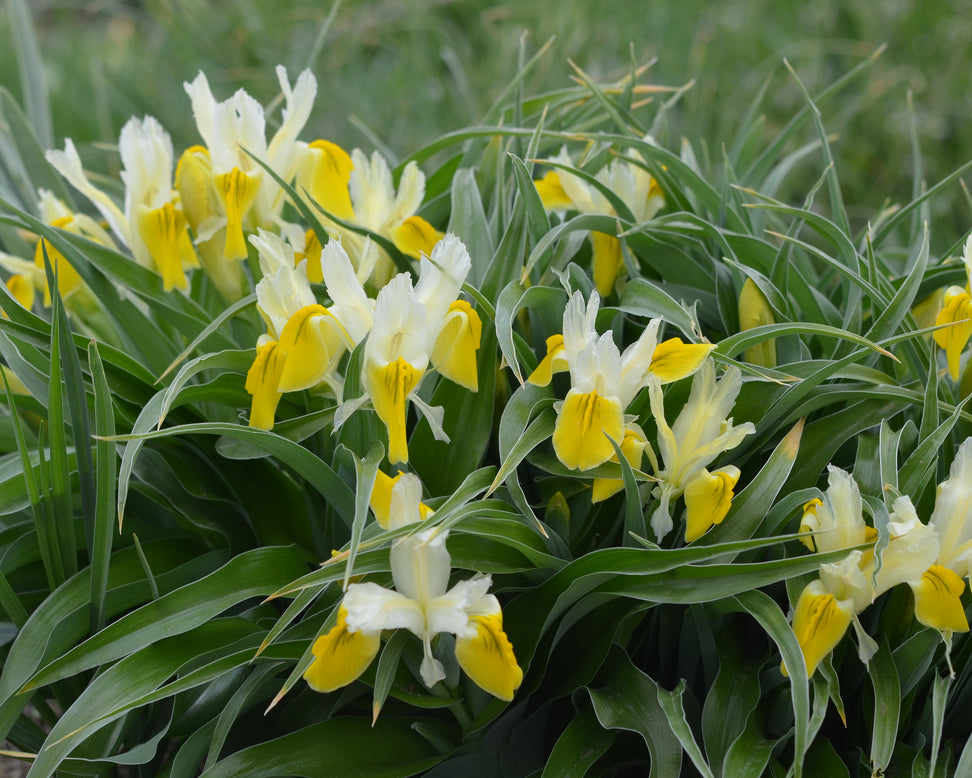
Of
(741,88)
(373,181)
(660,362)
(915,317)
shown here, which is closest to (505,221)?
(373,181)

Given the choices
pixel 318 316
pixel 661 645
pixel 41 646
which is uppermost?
pixel 318 316

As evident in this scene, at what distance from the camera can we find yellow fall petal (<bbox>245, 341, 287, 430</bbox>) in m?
0.78

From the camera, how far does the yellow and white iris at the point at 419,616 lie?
27.1 inches

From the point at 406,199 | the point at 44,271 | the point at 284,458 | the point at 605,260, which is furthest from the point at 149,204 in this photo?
the point at 605,260

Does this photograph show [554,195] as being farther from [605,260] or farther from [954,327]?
[954,327]

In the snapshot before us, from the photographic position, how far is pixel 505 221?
1051 mm

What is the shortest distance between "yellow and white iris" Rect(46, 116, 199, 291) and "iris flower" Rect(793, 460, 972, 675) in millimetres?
662

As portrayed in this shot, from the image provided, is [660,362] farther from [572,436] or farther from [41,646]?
[41,646]

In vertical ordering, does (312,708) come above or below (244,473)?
below

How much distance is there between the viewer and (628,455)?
762 millimetres

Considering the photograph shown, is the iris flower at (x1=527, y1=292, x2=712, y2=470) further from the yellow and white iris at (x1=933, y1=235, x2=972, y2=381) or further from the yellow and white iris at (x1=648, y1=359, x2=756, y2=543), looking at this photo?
the yellow and white iris at (x1=933, y1=235, x2=972, y2=381)

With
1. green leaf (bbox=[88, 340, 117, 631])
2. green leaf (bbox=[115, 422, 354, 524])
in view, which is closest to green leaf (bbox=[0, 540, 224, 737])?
green leaf (bbox=[88, 340, 117, 631])

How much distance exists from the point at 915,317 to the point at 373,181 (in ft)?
1.94

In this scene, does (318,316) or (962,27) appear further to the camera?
(962,27)
